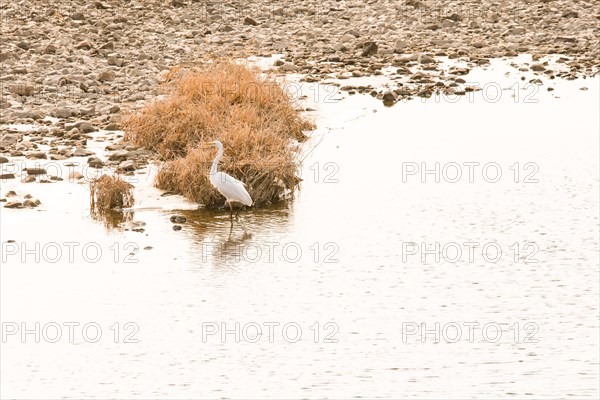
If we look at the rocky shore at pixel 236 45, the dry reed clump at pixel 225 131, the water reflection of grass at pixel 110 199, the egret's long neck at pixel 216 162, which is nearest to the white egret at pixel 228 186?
the egret's long neck at pixel 216 162

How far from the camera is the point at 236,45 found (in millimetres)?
31156

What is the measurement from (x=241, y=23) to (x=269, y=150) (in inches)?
586

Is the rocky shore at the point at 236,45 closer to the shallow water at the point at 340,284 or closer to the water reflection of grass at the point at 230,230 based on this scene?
the water reflection of grass at the point at 230,230

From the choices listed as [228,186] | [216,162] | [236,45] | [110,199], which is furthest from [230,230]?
[236,45]

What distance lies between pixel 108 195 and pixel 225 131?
2.12 meters

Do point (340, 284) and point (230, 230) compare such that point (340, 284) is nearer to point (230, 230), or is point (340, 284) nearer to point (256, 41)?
point (230, 230)

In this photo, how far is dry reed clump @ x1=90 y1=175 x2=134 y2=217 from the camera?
18281 millimetres

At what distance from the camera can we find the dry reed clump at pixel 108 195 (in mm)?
18281

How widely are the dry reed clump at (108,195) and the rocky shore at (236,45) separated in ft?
7.09

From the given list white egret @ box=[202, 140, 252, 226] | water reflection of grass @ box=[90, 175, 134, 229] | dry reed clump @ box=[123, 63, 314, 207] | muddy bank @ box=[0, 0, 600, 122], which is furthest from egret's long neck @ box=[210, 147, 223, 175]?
muddy bank @ box=[0, 0, 600, 122]

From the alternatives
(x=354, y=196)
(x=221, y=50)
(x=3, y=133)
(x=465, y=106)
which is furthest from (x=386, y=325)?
(x=221, y=50)

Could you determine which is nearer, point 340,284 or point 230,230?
point 340,284

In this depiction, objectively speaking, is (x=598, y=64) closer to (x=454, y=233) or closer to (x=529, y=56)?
(x=529, y=56)

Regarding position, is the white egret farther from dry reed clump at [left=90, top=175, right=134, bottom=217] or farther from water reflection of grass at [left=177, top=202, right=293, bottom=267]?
dry reed clump at [left=90, top=175, right=134, bottom=217]
